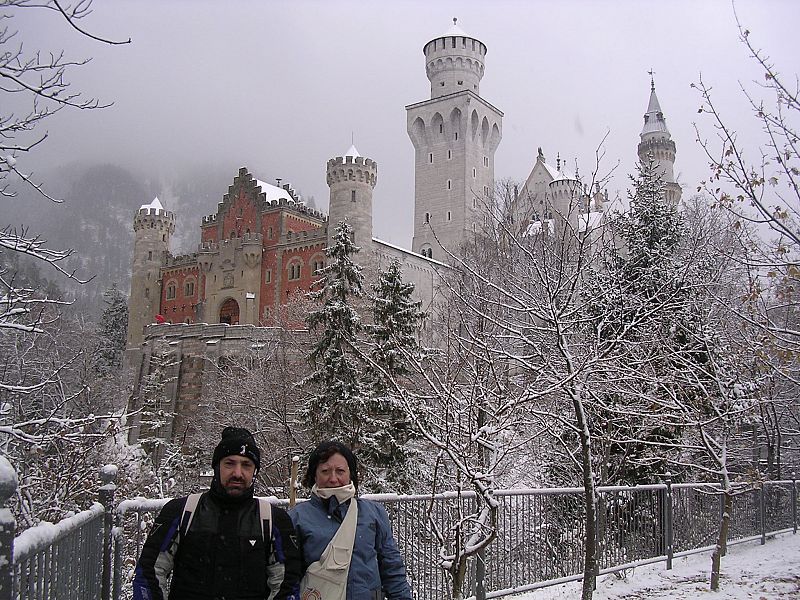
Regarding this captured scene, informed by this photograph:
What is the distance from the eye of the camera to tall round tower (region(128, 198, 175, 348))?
163ft

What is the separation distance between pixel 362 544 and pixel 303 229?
146ft

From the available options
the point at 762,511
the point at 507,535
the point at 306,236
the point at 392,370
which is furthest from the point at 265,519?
the point at 306,236

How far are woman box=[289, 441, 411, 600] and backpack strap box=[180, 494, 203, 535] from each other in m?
0.58

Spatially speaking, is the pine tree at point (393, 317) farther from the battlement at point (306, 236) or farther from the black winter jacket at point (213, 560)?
the battlement at point (306, 236)

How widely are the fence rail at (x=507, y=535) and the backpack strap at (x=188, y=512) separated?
0.50 meters

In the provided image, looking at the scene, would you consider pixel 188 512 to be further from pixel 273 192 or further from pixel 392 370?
pixel 273 192

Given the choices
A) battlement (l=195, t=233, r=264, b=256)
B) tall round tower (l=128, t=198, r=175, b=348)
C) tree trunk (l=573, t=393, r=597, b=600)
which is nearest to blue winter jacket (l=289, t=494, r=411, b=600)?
tree trunk (l=573, t=393, r=597, b=600)

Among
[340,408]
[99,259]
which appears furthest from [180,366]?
[99,259]

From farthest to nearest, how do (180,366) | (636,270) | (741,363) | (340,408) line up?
(180,366)
(340,408)
(636,270)
(741,363)

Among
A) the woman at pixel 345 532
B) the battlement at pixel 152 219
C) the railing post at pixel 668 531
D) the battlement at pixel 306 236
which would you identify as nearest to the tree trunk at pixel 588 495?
the railing post at pixel 668 531

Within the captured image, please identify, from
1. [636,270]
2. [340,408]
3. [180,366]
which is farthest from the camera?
[180,366]

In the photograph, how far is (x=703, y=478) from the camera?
13.3 meters

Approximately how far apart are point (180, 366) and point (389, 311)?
2236 cm

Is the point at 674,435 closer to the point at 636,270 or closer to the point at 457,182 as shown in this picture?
the point at 636,270
